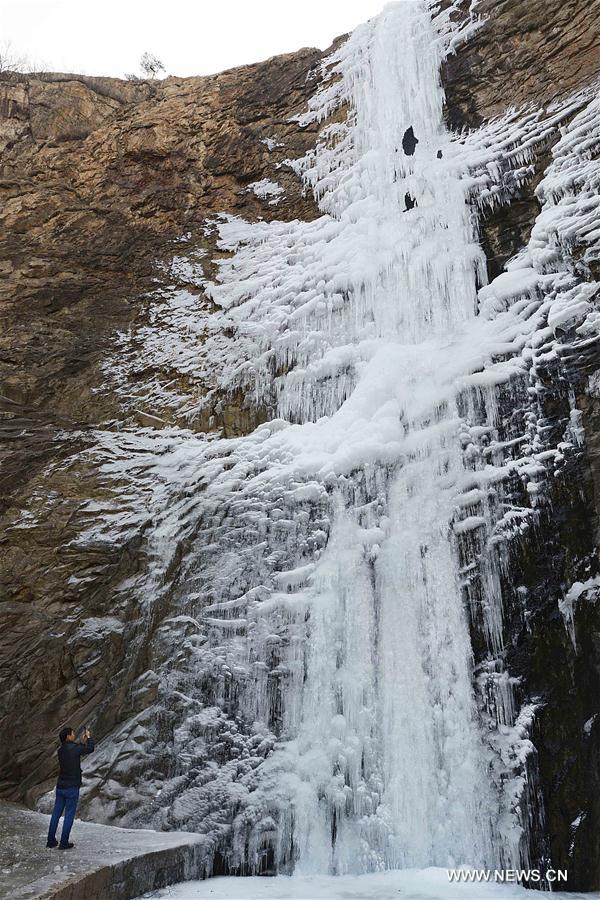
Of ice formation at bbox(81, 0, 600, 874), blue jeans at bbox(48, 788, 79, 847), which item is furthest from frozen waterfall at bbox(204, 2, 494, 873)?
blue jeans at bbox(48, 788, 79, 847)

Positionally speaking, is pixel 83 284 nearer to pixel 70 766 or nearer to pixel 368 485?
pixel 368 485

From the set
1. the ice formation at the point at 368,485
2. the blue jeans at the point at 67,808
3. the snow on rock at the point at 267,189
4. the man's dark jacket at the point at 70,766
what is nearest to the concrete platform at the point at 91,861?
the blue jeans at the point at 67,808

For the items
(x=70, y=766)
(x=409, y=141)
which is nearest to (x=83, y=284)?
(x=409, y=141)

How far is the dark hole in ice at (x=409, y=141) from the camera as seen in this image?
10.6 metres

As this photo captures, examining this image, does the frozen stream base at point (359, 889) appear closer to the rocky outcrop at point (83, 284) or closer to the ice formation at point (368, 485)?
the ice formation at point (368, 485)

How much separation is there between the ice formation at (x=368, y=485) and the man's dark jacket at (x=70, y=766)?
71.1 inches

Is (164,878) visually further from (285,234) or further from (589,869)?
(285,234)

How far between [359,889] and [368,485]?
154 inches

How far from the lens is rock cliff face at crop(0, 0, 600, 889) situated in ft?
22.4

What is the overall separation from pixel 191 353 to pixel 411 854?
689 centimetres

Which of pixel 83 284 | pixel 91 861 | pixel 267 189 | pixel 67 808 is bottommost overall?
pixel 91 861

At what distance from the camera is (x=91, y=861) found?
5.08 m

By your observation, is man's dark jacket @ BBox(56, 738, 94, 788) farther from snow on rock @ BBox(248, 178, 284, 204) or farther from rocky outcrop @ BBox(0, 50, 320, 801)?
snow on rock @ BBox(248, 178, 284, 204)

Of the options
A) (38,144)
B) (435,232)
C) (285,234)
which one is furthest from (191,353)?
(38,144)
